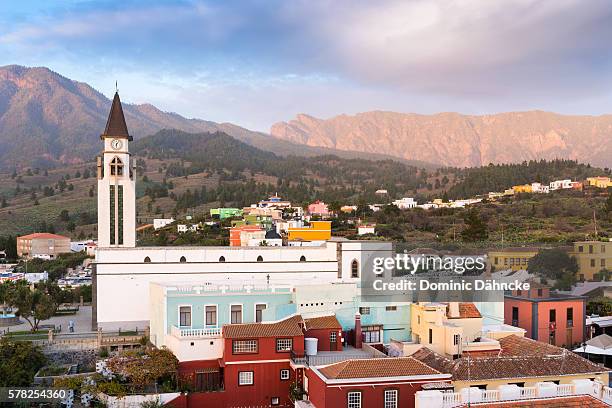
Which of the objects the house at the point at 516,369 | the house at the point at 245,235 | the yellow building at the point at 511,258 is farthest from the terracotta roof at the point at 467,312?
the house at the point at 245,235

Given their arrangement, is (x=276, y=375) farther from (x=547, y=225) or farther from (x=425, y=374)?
(x=547, y=225)

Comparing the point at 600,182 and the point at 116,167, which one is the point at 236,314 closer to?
the point at 116,167

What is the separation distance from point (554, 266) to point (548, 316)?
15895mm

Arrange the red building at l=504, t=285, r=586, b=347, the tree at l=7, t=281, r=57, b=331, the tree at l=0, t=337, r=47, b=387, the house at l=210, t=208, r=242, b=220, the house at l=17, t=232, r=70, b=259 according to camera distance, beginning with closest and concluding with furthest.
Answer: the tree at l=0, t=337, r=47, b=387 → the red building at l=504, t=285, r=586, b=347 → the tree at l=7, t=281, r=57, b=331 → the house at l=17, t=232, r=70, b=259 → the house at l=210, t=208, r=242, b=220

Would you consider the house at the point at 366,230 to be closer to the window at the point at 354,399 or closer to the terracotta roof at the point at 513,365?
the terracotta roof at the point at 513,365

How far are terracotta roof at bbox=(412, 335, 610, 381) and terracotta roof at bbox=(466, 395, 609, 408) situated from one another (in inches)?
119

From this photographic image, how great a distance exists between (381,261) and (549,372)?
13.8m

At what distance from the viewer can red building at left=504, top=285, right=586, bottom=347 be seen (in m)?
29.4

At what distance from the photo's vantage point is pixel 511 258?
1825 inches

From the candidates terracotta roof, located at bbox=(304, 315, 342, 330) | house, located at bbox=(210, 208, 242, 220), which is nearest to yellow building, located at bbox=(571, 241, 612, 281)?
terracotta roof, located at bbox=(304, 315, 342, 330)

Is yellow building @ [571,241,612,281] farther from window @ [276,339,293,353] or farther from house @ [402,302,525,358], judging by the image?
window @ [276,339,293,353]

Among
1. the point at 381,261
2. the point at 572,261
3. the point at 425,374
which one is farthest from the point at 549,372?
the point at 572,261

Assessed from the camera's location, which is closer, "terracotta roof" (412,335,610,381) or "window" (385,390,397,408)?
"window" (385,390,397,408)

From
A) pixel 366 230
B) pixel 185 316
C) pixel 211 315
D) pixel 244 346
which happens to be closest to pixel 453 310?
pixel 244 346
